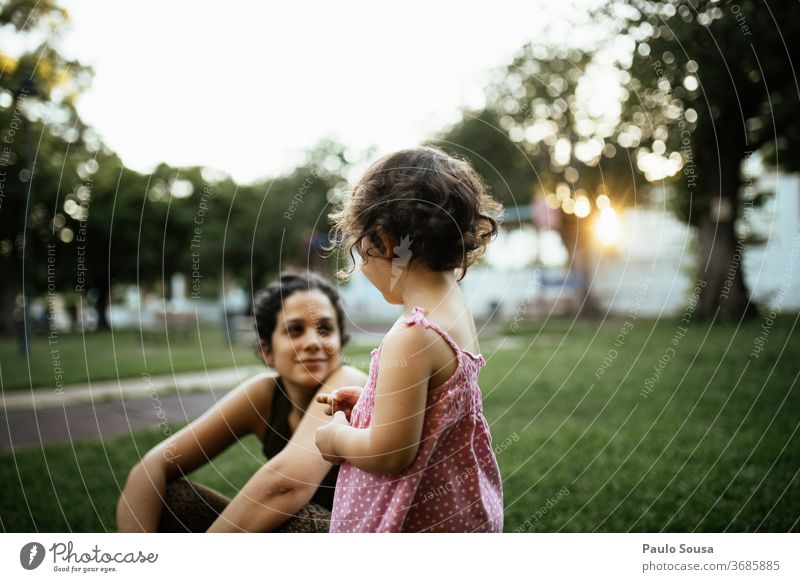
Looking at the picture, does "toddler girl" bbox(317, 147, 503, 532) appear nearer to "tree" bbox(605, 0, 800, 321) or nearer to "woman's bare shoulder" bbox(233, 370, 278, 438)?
"woman's bare shoulder" bbox(233, 370, 278, 438)

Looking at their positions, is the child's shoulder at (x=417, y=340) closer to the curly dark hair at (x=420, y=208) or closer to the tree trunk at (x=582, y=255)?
the curly dark hair at (x=420, y=208)

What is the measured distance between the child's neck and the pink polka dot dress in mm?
77

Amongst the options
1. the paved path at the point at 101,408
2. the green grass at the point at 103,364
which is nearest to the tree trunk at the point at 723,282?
the green grass at the point at 103,364

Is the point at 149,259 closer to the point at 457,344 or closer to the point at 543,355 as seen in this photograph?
the point at 543,355

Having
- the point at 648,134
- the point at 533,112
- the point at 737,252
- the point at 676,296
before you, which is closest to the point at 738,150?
the point at 737,252

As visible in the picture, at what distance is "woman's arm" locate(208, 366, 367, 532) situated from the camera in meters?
1.54

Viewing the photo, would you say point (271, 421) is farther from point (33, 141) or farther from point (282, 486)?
point (33, 141)

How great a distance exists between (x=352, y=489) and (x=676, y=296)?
15.2 meters

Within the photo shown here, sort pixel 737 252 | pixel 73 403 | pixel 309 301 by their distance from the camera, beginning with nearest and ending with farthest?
pixel 309 301 < pixel 73 403 < pixel 737 252

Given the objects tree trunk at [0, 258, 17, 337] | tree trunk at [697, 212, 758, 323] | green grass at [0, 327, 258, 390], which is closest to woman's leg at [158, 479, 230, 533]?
green grass at [0, 327, 258, 390]

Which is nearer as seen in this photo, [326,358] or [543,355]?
[326,358]

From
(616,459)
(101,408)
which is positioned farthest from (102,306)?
(616,459)

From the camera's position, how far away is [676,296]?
1476 cm

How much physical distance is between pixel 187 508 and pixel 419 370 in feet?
3.68
